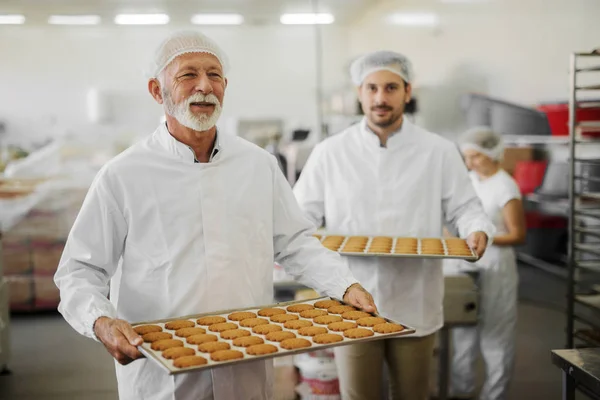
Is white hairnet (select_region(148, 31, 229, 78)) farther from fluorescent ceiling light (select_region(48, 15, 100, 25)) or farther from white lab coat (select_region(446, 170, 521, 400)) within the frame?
fluorescent ceiling light (select_region(48, 15, 100, 25))

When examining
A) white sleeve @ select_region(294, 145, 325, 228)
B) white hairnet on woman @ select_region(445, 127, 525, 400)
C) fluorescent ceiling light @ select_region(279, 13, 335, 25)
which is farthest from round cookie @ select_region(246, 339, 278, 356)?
fluorescent ceiling light @ select_region(279, 13, 335, 25)

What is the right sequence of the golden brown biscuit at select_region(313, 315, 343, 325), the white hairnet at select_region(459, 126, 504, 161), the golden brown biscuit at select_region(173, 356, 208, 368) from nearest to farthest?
the golden brown biscuit at select_region(173, 356, 208, 368) → the golden brown biscuit at select_region(313, 315, 343, 325) → the white hairnet at select_region(459, 126, 504, 161)

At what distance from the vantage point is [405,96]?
2.47 m

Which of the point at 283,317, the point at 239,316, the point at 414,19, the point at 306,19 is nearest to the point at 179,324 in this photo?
the point at 239,316

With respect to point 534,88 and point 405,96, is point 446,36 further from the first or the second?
point 405,96

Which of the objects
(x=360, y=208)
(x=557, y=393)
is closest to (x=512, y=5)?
(x=557, y=393)

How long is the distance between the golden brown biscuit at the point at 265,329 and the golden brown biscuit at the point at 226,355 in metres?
0.15

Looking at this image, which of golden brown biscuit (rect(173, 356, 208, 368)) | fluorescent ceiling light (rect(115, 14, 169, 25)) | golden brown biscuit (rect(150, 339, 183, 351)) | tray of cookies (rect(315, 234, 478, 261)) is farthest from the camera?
fluorescent ceiling light (rect(115, 14, 169, 25))

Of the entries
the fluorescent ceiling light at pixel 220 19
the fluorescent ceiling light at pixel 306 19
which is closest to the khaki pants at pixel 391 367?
the fluorescent ceiling light at pixel 220 19

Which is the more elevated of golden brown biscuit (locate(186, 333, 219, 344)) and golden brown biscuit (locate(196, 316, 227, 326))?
golden brown biscuit (locate(196, 316, 227, 326))

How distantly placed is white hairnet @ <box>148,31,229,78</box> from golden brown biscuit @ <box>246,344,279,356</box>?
808 mm

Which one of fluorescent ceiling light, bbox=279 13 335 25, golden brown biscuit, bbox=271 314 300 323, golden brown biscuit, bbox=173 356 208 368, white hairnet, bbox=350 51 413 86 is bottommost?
golden brown biscuit, bbox=173 356 208 368

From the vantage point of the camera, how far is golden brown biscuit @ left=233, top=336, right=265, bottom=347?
1.54 meters

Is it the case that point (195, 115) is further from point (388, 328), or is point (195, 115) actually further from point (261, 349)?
point (388, 328)
